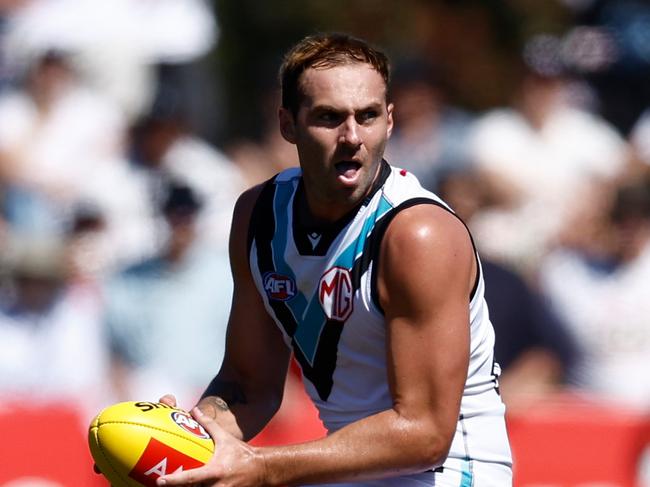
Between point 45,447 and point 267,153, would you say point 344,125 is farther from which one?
point 267,153

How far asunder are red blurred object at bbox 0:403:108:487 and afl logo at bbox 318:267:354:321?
3.40 m

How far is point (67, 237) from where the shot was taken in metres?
9.09

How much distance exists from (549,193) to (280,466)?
580 centimetres

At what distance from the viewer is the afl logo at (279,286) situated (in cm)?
433

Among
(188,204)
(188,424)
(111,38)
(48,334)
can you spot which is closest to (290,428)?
(188,204)

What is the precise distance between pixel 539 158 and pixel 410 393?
5.73 meters

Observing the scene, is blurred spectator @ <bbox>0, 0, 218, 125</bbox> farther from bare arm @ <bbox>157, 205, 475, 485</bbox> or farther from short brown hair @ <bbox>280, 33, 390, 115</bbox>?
bare arm @ <bbox>157, 205, 475, 485</bbox>

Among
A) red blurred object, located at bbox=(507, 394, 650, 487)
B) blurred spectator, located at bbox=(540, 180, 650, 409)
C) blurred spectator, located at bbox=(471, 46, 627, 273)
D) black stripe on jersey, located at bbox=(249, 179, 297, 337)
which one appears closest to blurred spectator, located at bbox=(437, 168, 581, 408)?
red blurred object, located at bbox=(507, 394, 650, 487)

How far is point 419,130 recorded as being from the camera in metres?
9.40

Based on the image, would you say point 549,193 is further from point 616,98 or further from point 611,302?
point 616,98

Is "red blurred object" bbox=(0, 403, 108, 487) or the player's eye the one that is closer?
the player's eye

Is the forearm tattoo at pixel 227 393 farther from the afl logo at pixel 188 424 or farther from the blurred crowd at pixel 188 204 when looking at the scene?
the blurred crowd at pixel 188 204

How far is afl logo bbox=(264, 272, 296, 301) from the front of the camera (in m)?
4.33

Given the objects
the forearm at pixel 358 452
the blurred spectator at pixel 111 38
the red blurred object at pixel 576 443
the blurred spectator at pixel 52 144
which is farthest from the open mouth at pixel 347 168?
the blurred spectator at pixel 111 38
